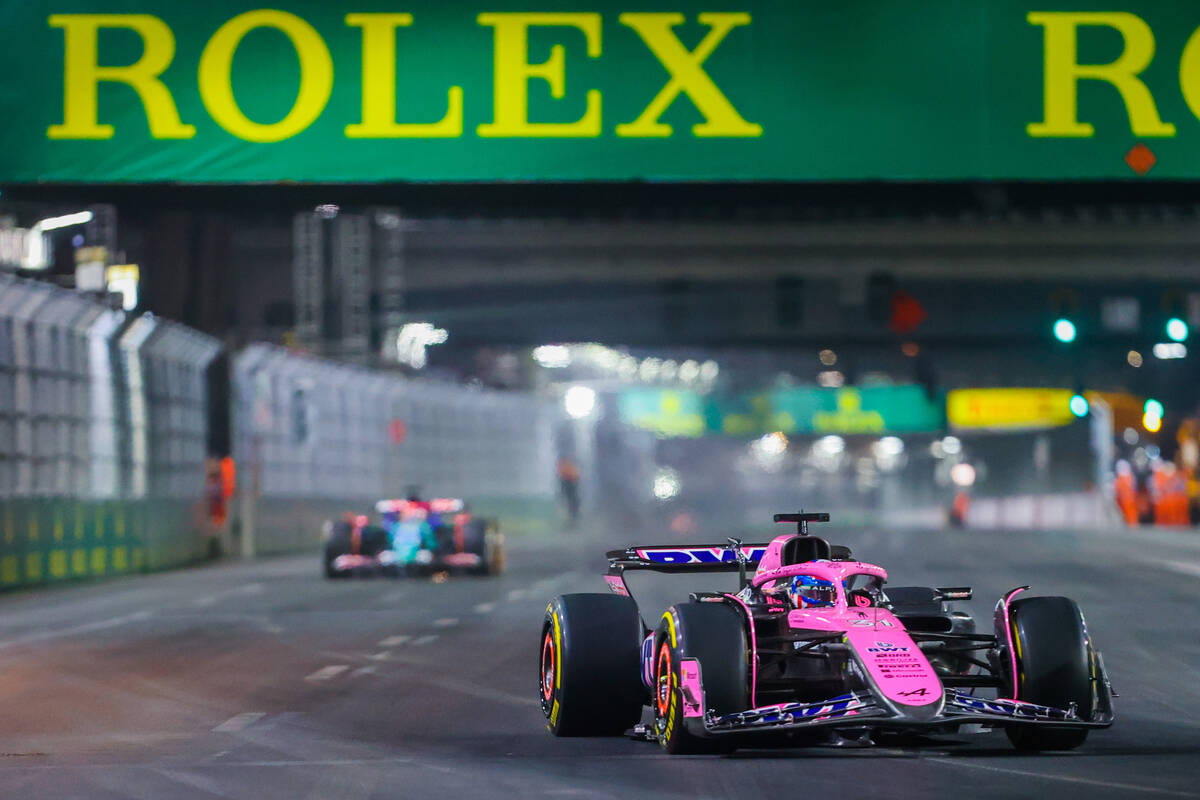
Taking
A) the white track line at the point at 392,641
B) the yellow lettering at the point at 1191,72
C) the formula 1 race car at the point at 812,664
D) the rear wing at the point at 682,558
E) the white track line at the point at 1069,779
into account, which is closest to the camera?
the white track line at the point at 1069,779

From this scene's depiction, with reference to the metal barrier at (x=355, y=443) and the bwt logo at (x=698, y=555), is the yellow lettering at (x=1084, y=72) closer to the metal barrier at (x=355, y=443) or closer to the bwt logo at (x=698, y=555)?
the bwt logo at (x=698, y=555)

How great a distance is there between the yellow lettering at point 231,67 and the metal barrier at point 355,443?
23744 mm

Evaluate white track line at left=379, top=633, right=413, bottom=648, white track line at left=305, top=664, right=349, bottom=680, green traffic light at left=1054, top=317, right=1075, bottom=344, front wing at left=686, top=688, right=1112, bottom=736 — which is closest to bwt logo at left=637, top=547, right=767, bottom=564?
front wing at left=686, top=688, right=1112, bottom=736

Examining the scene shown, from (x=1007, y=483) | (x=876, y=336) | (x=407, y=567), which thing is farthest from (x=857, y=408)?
(x=407, y=567)

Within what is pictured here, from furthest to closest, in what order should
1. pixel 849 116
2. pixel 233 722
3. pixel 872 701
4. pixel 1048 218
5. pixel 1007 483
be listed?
pixel 1007 483, pixel 1048 218, pixel 849 116, pixel 233 722, pixel 872 701

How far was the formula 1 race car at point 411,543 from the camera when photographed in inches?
1216

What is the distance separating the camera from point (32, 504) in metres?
29.2

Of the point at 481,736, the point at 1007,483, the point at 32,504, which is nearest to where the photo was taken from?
the point at 481,736

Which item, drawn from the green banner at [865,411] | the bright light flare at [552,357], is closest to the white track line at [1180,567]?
the green banner at [865,411]

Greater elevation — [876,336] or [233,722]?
[876,336]

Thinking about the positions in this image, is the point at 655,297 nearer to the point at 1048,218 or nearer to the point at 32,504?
the point at 1048,218

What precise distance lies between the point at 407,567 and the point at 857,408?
165 feet

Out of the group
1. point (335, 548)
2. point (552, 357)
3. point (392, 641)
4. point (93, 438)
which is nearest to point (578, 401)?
point (552, 357)

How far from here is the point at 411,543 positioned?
102 feet
